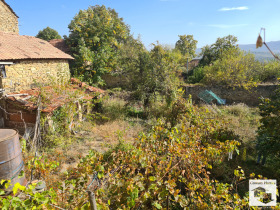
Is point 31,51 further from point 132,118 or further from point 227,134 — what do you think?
point 227,134

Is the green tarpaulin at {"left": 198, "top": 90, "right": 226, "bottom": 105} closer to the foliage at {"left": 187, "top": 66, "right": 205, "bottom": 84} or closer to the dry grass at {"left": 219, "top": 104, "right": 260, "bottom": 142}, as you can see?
the dry grass at {"left": 219, "top": 104, "right": 260, "bottom": 142}

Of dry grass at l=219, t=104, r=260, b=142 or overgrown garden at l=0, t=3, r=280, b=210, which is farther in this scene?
dry grass at l=219, t=104, r=260, b=142

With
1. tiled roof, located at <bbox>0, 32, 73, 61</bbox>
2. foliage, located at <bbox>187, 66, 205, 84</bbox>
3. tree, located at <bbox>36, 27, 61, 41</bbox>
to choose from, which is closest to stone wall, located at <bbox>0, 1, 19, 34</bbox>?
tiled roof, located at <bbox>0, 32, 73, 61</bbox>

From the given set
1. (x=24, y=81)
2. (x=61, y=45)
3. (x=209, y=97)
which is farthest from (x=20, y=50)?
(x=209, y=97)

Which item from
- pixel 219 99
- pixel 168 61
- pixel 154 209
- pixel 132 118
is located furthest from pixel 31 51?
pixel 219 99

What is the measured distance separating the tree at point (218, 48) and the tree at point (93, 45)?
1417 centimetres

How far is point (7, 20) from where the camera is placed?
14.2 m

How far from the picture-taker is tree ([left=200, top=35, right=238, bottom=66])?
24656 millimetres

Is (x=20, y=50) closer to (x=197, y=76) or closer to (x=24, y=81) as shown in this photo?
(x=24, y=81)

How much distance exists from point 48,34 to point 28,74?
24.3 meters

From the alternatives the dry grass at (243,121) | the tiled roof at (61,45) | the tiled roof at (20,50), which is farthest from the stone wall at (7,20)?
the dry grass at (243,121)

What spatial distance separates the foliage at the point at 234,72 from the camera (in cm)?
1733

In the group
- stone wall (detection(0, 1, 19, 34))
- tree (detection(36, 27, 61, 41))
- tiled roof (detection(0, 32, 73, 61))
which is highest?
tree (detection(36, 27, 61, 41))

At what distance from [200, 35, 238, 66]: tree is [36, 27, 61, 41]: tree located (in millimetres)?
26342
